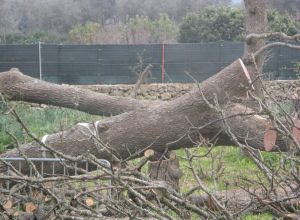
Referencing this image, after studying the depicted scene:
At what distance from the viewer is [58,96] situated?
702 centimetres

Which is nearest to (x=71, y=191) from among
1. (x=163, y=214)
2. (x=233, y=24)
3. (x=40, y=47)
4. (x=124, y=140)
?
(x=124, y=140)

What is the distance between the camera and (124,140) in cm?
546

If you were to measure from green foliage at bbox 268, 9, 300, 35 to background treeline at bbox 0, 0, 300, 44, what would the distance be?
1148mm

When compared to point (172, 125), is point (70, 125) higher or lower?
lower

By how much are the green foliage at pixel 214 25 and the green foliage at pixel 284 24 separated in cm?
514

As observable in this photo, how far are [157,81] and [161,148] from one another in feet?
41.4

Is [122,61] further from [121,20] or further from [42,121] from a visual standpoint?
[121,20]

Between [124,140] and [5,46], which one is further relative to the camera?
[5,46]

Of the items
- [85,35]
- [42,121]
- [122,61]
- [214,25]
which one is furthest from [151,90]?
[85,35]

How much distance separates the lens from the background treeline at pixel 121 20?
2798 centimetres

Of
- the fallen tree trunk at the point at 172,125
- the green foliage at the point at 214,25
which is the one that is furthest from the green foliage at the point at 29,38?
the fallen tree trunk at the point at 172,125

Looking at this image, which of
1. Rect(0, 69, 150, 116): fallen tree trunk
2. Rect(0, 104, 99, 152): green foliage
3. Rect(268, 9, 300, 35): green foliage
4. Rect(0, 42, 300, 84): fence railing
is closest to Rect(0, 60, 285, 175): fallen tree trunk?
Rect(268, 9, 300, 35): green foliage

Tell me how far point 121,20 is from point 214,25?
577 inches

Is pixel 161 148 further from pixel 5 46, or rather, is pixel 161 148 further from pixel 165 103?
pixel 5 46
